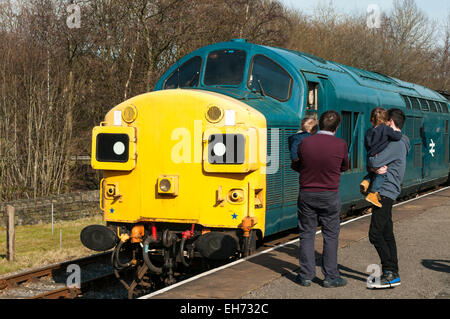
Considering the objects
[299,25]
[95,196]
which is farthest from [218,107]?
[299,25]

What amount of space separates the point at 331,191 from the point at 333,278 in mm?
914

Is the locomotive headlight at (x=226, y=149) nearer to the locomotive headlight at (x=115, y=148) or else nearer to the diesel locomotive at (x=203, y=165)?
the diesel locomotive at (x=203, y=165)

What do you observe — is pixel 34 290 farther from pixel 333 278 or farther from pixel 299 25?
pixel 299 25

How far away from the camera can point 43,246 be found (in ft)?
44.7

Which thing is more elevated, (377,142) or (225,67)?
(225,67)

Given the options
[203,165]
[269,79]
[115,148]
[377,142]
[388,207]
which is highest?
[269,79]

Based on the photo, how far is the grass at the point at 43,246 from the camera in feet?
37.3

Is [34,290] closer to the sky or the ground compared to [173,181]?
closer to the ground

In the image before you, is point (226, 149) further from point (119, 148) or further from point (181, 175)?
point (119, 148)

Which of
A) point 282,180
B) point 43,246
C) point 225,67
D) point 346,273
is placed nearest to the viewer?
point 346,273

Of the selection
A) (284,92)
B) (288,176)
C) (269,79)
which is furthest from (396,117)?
(269,79)

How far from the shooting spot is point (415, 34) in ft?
163

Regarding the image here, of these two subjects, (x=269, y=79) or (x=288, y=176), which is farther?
(x=269, y=79)

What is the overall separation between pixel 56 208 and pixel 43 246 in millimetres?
5217
